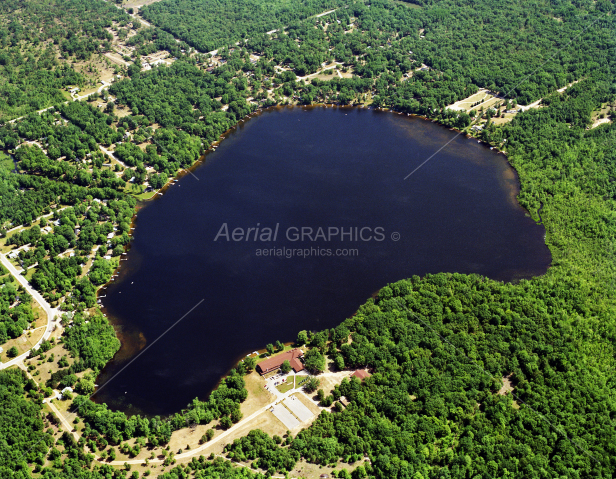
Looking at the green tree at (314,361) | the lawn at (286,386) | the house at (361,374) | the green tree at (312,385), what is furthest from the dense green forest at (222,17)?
the house at (361,374)

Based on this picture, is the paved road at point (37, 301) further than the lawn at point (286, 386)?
Yes

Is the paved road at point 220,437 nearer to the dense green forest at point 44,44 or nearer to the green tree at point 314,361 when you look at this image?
the green tree at point 314,361

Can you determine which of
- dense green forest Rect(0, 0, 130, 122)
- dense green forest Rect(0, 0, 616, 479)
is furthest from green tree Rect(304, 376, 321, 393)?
dense green forest Rect(0, 0, 130, 122)

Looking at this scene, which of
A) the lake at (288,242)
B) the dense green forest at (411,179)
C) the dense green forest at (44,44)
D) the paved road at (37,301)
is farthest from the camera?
the dense green forest at (44,44)

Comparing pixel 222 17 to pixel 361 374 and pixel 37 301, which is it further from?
pixel 361 374

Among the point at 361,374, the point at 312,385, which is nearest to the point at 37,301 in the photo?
the point at 312,385

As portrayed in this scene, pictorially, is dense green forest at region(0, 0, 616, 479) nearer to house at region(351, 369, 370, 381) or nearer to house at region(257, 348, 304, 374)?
house at region(351, 369, 370, 381)
